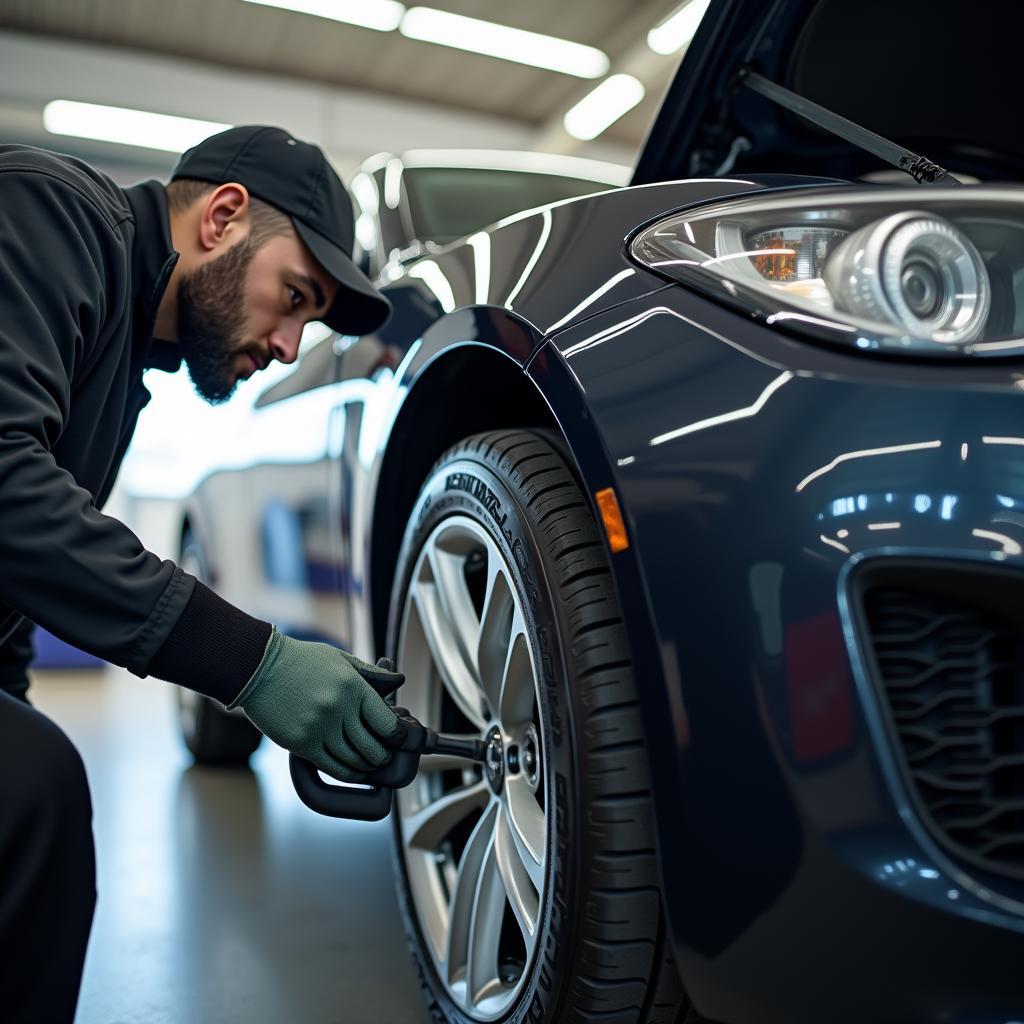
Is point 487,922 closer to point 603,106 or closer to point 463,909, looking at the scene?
point 463,909

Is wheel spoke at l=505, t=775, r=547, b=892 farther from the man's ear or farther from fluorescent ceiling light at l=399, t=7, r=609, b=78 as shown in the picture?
fluorescent ceiling light at l=399, t=7, r=609, b=78

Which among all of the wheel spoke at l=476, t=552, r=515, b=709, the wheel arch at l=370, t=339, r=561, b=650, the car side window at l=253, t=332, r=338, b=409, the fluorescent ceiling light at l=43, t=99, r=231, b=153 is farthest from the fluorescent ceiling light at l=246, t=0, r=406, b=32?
the wheel spoke at l=476, t=552, r=515, b=709

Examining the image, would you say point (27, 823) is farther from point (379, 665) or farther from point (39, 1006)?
point (379, 665)

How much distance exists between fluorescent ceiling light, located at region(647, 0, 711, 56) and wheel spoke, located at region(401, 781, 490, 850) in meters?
7.99

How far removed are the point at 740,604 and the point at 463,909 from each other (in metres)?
0.63

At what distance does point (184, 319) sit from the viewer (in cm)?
137

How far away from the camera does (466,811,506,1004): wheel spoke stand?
1176 millimetres

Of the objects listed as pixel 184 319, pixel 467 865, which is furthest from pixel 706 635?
pixel 184 319

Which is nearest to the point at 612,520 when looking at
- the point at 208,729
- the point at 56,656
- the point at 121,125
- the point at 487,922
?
the point at 487,922

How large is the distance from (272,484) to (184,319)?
91 cm

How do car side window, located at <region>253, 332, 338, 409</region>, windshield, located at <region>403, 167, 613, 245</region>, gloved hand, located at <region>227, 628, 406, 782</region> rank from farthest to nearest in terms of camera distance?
1. windshield, located at <region>403, 167, 613, 245</region>
2. car side window, located at <region>253, 332, 338, 409</region>
3. gloved hand, located at <region>227, 628, 406, 782</region>

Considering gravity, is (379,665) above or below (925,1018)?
above

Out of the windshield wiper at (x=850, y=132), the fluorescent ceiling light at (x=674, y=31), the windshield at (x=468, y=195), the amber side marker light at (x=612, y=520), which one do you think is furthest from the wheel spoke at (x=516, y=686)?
the fluorescent ceiling light at (x=674, y=31)

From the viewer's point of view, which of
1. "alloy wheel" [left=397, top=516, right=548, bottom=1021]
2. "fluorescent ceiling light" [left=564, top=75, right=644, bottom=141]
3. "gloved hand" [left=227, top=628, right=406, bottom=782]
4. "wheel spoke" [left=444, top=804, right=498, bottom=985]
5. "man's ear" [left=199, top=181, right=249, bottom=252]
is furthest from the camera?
"fluorescent ceiling light" [left=564, top=75, right=644, bottom=141]
